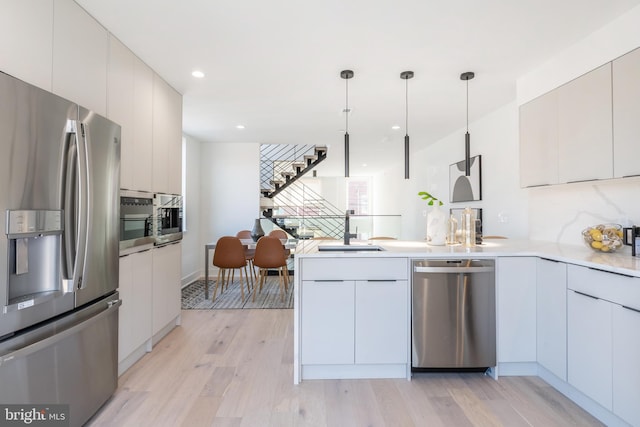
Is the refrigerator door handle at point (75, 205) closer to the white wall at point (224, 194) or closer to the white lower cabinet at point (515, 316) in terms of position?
the white lower cabinet at point (515, 316)

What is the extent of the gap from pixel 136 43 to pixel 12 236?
185 centimetres

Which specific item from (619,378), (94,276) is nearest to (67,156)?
(94,276)

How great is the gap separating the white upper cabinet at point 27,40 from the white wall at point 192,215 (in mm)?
3590

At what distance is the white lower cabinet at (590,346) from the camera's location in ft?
5.71

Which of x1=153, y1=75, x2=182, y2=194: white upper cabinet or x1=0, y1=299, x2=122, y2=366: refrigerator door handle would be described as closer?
x1=0, y1=299, x2=122, y2=366: refrigerator door handle

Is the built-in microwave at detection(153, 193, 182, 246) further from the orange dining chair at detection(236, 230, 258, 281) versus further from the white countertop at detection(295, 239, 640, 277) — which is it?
the orange dining chair at detection(236, 230, 258, 281)

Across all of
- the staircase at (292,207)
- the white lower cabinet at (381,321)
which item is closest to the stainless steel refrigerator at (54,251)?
the white lower cabinet at (381,321)

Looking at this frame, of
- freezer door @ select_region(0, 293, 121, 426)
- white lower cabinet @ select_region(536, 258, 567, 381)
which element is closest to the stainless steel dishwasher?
white lower cabinet @ select_region(536, 258, 567, 381)

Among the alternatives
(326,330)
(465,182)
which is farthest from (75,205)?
(465,182)

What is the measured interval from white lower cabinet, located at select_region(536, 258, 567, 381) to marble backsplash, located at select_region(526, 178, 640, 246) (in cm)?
68

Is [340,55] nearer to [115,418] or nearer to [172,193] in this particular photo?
[172,193]

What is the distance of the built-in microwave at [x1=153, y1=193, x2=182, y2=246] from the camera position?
9.37 feet

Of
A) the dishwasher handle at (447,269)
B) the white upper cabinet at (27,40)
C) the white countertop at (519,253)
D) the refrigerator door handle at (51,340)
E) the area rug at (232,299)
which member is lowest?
the area rug at (232,299)

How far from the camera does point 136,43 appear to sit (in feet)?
8.00
